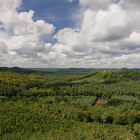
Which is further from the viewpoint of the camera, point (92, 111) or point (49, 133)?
point (92, 111)

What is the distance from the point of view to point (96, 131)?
123250 mm

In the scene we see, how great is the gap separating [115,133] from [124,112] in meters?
43.7

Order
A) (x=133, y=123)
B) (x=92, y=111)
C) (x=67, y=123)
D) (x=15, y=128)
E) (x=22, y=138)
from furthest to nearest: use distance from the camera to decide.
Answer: (x=92, y=111)
(x=133, y=123)
(x=67, y=123)
(x=15, y=128)
(x=22, y=138)

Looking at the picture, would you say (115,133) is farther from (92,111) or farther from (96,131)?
(92,111)

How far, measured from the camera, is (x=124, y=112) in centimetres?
16362

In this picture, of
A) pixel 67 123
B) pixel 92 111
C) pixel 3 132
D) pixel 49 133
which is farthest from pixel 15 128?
pixel 92 111

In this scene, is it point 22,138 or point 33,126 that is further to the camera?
point 33,126

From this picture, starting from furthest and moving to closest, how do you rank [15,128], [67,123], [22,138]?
[67,123] → [15,128] → [22,138]

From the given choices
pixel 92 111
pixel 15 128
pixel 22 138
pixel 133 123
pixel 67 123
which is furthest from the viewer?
pixel 92 111

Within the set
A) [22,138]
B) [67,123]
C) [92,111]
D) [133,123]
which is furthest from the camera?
[92,111]

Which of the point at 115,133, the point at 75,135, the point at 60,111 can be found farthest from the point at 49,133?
the point at 60,111

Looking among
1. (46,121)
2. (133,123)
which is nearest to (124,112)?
(133,123)

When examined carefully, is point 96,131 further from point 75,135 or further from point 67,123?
point 67,123

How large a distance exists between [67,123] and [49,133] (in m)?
17.7
